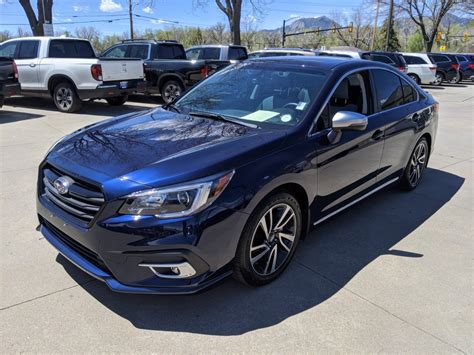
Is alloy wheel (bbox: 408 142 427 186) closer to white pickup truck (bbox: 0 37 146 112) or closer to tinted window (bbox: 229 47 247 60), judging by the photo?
white pickup truck (bbox: 0 37 146 112)

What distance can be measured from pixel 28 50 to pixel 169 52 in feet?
13.1

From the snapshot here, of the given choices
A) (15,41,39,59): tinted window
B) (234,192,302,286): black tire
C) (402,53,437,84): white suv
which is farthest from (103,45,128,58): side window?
(402,53,437,84): white suv

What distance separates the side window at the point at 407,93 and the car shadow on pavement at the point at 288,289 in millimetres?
1367

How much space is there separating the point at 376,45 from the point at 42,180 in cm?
6010

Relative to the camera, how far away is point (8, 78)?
1013cm

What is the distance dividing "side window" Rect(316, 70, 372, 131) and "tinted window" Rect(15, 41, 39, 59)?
32.3ft

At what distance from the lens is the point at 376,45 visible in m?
56.4

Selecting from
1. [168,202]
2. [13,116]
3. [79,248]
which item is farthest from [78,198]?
[13,116]

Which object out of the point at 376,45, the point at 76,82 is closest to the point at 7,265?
the point at 76,82

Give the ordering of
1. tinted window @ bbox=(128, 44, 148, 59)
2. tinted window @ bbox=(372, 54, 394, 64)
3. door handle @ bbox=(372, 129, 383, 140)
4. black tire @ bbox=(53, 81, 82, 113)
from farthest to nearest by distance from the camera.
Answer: tinted window @ bbox=(372, 54, 394, 64) < tinted window @ bbox=(128, 44, 148, 59) < black tire @ bbox=(53, 81, 82, 113) < door handle @ bbox=(372, 129, 383, 140)

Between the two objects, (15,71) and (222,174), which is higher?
(15,71)

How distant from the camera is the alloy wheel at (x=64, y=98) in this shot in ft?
35.2

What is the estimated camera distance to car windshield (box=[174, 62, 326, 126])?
3525 millimetres

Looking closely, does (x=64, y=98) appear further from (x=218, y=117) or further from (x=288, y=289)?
(x=288, y=289)
